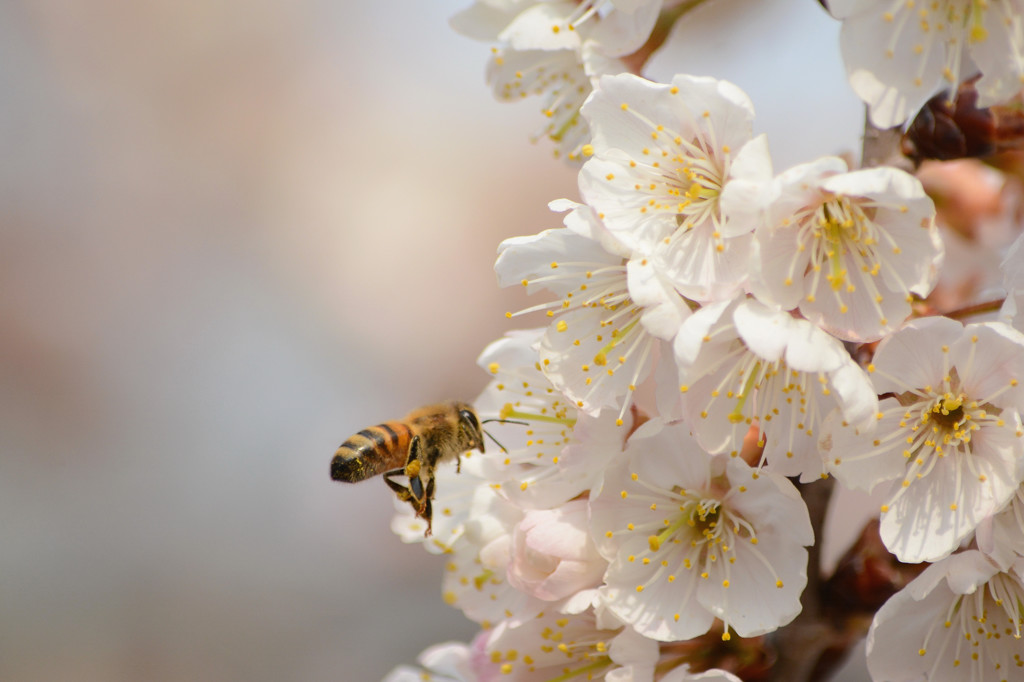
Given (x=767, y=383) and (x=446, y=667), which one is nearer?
(x=767, y=383)

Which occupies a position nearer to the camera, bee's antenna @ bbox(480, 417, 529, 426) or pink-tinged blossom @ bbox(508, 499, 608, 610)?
pink-tinged blossom @ bbox(508, 499, 608, 610)

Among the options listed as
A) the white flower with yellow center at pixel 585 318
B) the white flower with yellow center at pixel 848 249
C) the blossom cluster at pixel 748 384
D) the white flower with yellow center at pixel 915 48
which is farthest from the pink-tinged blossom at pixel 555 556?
the white flower with yellow center at pixel 915 48

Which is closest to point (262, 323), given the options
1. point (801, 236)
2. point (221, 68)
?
point (221, 68)

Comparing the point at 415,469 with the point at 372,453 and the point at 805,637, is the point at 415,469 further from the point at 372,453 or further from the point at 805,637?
the point at 805,637

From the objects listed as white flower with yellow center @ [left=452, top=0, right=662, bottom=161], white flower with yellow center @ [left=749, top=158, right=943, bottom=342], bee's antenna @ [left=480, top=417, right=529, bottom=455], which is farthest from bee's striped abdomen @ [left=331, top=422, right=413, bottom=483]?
white flower with yellow center @ [left=749, top=158, right=943, bottom=342]

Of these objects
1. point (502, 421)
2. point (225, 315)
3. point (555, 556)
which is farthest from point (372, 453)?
point (225, 315)

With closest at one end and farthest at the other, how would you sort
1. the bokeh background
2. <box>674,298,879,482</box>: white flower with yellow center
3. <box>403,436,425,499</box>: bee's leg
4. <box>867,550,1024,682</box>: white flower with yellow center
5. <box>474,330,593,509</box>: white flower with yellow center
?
<box>674,298,879,482</box>: white flower with yellow center < <box>867,550,1024,682</box>: white flower with yellow center < <box>474,330,593,509</box>: white flower with yellow center < <box>403,436,425,499</box>: bee's leg < the bokeh background

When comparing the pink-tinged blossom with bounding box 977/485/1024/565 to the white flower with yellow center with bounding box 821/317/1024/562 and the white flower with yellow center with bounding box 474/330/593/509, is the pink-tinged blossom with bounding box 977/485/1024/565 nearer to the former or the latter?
the white flower with yellow center with bounding box 821/317/1024/562
